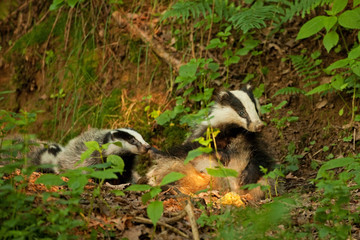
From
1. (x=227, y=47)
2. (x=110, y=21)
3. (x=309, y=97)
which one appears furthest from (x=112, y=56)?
(x=309, y=97)

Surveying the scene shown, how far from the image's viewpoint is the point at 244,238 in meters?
2.46

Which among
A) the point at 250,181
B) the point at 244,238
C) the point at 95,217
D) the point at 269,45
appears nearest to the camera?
the point at 244,238

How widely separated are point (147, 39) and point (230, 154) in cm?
270

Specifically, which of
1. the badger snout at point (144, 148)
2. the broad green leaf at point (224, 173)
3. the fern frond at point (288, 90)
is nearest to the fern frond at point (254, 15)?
the fern frond at point (288, 90)

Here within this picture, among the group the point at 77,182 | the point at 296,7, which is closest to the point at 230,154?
the point at 296,7

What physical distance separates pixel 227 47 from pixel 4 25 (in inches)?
174

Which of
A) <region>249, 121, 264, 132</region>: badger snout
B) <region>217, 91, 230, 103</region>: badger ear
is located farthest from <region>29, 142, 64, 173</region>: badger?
<region>249, 121, 264, 132</region>: badger snout

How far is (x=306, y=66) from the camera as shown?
5336 mm

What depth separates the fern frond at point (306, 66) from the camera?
5305mm

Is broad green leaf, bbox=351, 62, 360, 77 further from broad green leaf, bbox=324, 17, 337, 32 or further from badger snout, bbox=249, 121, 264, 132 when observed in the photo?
badger snout, bbox=249, 121, 264, 132

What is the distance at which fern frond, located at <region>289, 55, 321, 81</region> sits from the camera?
17.4 ft

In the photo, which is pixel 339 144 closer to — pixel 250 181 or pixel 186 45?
pixel 250 181

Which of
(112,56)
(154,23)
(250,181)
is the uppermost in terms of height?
(154,23)

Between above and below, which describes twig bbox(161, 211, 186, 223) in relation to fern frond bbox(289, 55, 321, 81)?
below
